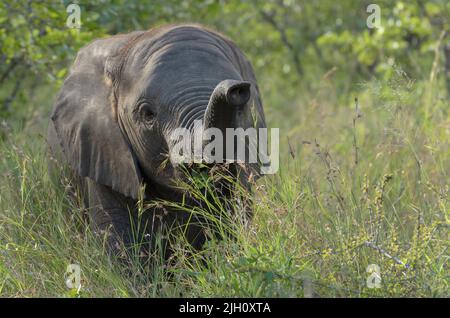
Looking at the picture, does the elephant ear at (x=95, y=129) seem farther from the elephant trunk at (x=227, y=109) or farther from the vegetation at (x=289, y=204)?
the elephant trunk at (x=227, y=109)

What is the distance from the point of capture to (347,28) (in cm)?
1399

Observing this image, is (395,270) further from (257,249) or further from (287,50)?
(287,50)

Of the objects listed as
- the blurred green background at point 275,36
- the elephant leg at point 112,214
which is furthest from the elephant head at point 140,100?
the blurred green background at point 275,36

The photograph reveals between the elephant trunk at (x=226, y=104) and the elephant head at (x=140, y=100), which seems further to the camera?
the elephant head at (x=140, y=100)

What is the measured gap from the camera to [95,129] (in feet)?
20.9

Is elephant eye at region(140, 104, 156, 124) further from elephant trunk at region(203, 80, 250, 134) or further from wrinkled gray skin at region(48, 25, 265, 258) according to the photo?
elephant trunk at region(203, 80, 250, 134)

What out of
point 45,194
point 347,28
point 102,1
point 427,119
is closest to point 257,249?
point 45,194

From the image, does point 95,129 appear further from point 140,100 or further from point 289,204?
point 289,204

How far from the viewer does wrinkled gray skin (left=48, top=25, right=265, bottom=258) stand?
587 centimetres

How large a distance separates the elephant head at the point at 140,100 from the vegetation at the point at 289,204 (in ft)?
0.90

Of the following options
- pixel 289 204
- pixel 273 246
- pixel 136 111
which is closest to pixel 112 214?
pixel 136 111

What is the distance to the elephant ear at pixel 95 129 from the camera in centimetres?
619

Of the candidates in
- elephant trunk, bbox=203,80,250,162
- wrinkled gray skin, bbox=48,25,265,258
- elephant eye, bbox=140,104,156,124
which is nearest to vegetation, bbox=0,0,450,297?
wrinkled gray skin, bbox=48,25,265,258
